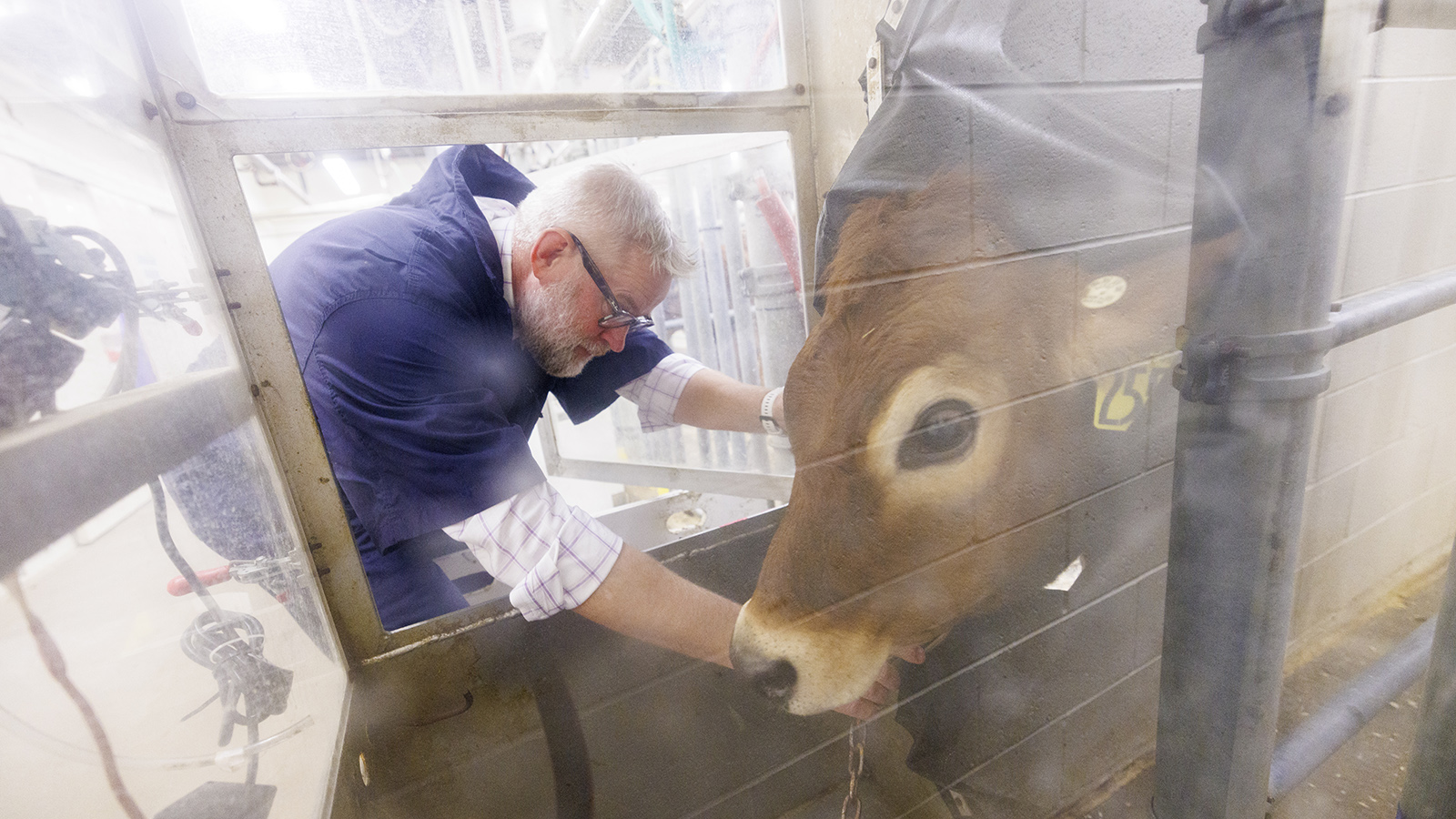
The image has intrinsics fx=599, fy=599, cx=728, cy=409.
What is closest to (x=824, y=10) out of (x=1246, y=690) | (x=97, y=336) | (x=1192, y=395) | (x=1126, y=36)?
(x=1126, y=36)

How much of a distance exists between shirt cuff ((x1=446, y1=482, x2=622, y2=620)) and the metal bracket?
3.40 feet

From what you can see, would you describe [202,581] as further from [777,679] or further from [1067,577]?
[1067,577]

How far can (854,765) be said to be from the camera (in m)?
1.71

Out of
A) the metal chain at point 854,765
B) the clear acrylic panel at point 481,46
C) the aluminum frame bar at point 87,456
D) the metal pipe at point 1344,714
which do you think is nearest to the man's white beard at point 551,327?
the clear acrylic panel at point 481,46

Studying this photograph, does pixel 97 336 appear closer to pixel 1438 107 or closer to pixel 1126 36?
pixel 1126 36

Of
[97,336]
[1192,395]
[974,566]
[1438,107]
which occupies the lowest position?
[974,566]

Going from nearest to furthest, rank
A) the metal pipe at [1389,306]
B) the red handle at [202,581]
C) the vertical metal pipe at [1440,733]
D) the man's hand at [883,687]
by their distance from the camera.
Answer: the red handle at [202,581] < the metal pipe at [1389,306] < the vertical metal pipe at [1440,733] < the man's hand at [883,687]

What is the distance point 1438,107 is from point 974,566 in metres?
2.02

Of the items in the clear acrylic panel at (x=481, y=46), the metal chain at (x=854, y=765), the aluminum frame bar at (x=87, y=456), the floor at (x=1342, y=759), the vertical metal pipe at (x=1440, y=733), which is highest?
the clear acrylic panel at (x=481, y=46)

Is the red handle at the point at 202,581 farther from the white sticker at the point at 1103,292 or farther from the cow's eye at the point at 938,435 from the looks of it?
the white sticker at the point at 1103,292

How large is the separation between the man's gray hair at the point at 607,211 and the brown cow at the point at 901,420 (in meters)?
0.54

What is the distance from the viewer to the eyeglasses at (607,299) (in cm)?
148

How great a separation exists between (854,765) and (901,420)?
1194mm

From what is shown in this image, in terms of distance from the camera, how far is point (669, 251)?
1.53 m
